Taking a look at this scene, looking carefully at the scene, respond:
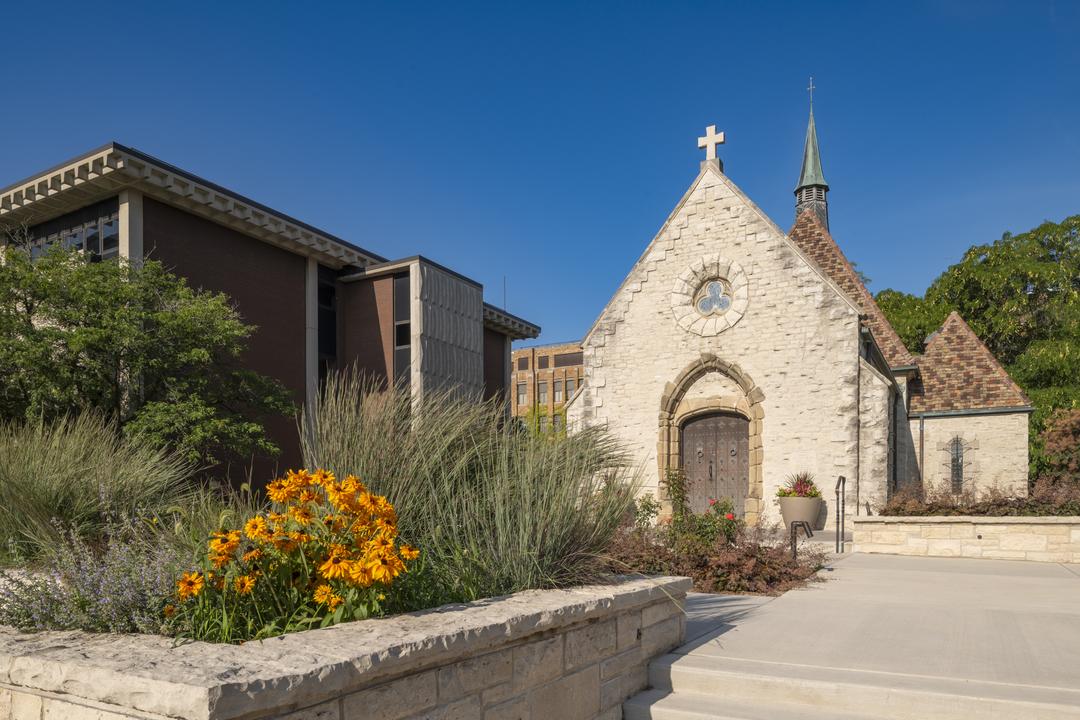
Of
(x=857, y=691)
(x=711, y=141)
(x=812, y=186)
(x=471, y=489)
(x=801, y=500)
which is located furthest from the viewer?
(x=812, y=186)

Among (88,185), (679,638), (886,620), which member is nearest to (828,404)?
(886,620)

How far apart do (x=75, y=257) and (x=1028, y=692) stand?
46.1 ft

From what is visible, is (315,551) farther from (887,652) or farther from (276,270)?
(276,270)

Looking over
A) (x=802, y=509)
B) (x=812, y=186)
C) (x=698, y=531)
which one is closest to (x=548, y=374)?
(x=812, y=186)

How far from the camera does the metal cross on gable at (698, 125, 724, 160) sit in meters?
17.5

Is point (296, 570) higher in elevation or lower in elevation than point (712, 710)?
higher

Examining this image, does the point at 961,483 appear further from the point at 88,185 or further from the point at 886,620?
the point at 88,185

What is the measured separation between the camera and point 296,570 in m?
3.08

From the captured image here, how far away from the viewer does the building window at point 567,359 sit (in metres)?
51.8

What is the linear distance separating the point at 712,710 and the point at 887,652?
151 cm

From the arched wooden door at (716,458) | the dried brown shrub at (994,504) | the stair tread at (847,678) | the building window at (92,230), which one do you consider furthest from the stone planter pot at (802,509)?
the building window at (92,230)

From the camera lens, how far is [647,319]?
17.7m

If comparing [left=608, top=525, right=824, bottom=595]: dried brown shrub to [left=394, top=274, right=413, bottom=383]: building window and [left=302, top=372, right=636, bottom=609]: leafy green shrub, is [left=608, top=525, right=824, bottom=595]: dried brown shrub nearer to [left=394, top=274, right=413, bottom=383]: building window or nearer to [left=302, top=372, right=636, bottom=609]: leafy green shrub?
[left=302, top=372, right=636, bottom=609]: leafy green shrub

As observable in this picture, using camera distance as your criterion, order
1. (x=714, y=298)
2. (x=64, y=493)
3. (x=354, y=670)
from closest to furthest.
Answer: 1. (x=354, y=670)
2. (x=64, y=493)
3. (x=714, y=298)
